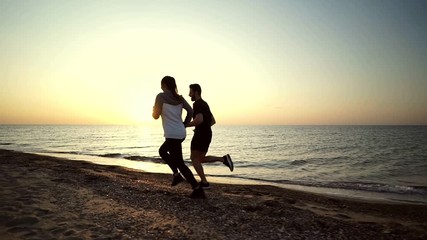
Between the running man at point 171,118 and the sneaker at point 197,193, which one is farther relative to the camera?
the sneaker at point 197,193

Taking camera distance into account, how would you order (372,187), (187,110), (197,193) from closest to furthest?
(187,110) → (197,193) → (372,187)

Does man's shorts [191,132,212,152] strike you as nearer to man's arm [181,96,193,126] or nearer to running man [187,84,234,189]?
running man [187,84,234,189]

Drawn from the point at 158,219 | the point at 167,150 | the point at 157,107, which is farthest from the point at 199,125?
the point at 158,219

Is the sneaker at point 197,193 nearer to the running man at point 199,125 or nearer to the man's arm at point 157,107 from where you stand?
the running man at point 199,125

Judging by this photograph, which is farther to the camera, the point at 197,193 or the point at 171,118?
the point at 197,193

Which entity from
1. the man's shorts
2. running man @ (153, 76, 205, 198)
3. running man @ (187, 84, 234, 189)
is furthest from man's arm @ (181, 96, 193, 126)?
the man's shorts

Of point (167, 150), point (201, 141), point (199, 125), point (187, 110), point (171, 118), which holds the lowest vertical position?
point (167, 150)

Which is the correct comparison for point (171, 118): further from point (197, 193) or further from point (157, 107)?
point (197, 193)

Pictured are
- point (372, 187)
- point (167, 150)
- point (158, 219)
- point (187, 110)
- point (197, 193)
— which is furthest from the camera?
point (372, 187)

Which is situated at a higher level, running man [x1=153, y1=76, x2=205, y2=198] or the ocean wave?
running man [x1=153, y1=76, x2=205, y2=198]

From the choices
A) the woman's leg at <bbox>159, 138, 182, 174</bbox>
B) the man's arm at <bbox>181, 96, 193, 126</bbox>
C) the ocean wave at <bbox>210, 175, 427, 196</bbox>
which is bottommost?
the ocean wave at <bbox>210, 175, 427, 196</bbox>

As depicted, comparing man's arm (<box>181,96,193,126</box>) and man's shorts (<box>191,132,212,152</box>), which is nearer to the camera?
man's arm (<box>181,96,193,126</box>)

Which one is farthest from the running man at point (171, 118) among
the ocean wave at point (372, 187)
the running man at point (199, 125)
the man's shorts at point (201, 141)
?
the ocean wave at point (372, 187)

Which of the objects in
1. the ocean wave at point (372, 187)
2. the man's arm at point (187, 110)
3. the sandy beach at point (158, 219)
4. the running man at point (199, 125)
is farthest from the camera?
the ocean wave at point (372, 187)
